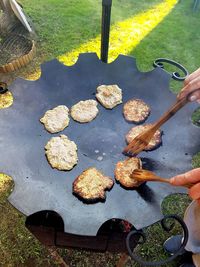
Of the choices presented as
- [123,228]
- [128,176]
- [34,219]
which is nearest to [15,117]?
[34,219]

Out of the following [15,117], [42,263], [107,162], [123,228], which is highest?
[15,117]

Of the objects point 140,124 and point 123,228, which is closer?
point 123,228

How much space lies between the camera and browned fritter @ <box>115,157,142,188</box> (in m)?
2.46

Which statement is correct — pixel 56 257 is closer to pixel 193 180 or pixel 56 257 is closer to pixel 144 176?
pixel 144 176

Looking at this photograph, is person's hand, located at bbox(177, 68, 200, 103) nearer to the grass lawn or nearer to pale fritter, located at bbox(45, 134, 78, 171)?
pale fritter, located at bbox(45, 134, 78, 171)

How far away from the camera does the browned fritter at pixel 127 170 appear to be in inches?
96.8

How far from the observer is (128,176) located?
2.49 m

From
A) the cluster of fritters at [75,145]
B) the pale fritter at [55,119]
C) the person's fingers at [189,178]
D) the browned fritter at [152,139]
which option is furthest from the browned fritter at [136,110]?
the person's fingers at [189,178]

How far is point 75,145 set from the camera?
2.78 metres

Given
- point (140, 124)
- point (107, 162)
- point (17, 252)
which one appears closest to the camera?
point (107, 162)

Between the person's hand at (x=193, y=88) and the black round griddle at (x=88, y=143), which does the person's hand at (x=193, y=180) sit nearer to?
the black round griddle at (x=88, y=143)

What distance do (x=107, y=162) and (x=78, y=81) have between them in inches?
42.6

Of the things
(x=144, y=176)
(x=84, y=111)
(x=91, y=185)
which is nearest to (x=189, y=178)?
(x=144, y=176)

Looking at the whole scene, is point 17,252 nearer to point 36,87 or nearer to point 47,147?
point 47,147
